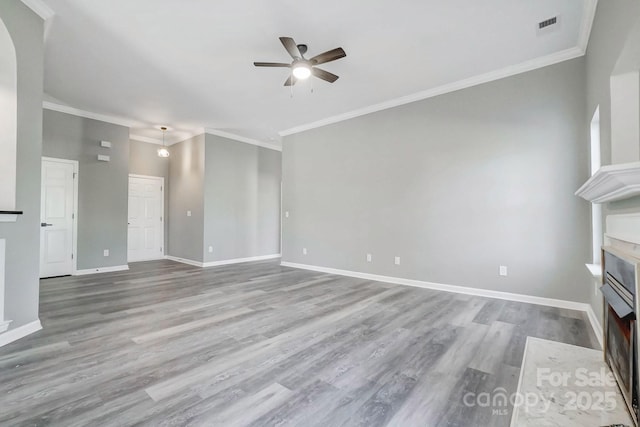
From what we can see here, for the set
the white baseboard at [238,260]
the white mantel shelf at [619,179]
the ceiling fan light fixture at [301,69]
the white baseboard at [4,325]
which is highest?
the ceiling fan light fixture at [301,69]

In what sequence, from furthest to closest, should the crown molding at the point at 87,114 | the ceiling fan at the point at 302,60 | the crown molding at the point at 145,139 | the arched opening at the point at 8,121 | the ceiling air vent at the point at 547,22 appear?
the crown molding at the point at 145,139
the crown molding at the point at 87,114
the ceiling fan at the point at 302,60
the ceiling air vent at the point at 547,22
the arched opening at the point at 8,121

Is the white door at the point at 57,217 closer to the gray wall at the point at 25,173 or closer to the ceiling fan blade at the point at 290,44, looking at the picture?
the gray wall at the point at 25,173

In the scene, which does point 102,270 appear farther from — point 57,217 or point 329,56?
point 329,56

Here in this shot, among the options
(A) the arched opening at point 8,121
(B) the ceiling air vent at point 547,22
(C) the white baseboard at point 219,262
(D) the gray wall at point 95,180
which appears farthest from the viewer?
(C) the white baseboard at point 219,262

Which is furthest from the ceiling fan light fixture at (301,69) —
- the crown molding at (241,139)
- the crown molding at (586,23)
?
the crown molding at (241,139)

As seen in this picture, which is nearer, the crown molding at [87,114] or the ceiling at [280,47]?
the ceiling at [280,47]

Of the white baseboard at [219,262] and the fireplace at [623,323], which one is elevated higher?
the fireplace at [623,323]

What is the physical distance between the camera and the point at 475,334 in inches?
105

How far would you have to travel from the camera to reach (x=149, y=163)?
7180 millimetres

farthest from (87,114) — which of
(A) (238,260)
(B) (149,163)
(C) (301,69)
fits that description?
(C) (301,69)

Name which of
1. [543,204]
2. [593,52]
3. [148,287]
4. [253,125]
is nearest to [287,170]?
[253,125]

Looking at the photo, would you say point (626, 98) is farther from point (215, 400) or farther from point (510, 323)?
point (215, 400)

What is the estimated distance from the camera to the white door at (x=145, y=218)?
22.6 ft

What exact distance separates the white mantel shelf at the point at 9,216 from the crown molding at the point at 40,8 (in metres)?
1.90
